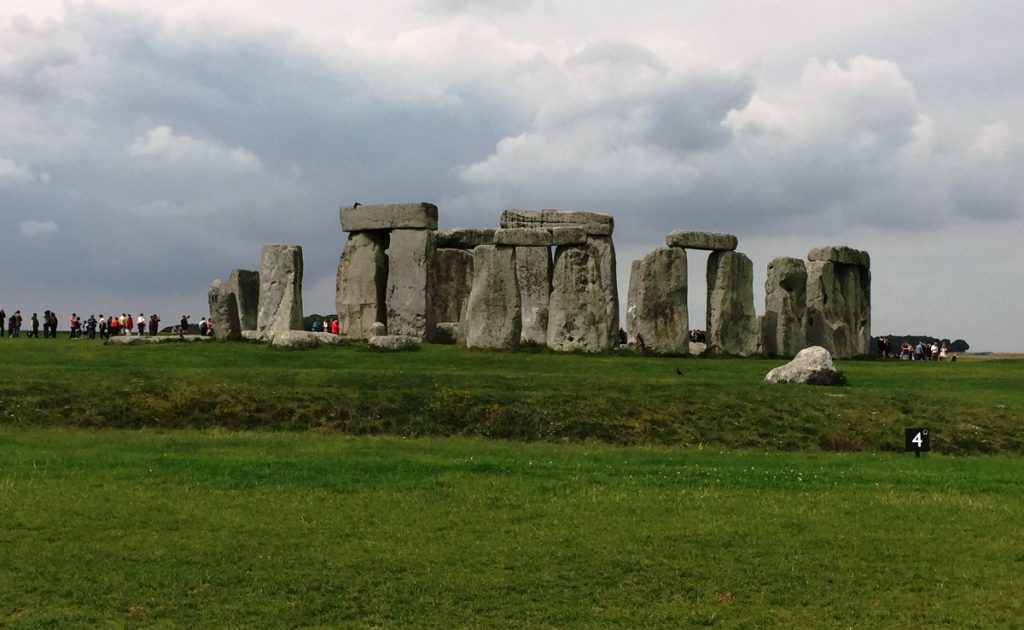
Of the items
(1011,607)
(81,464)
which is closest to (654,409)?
(81,464)

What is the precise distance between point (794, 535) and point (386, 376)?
1444cm

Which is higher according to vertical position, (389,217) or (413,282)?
(389,217)

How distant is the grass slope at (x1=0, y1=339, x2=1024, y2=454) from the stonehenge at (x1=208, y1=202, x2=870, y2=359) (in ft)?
22.5

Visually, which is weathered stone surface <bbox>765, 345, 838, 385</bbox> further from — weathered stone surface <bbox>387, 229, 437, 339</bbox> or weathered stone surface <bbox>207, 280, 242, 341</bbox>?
weathered stone surface <bbox>207, 280, 242, 341</bbox>

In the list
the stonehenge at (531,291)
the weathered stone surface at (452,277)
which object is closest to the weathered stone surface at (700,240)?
the stonehenge at (531,291)

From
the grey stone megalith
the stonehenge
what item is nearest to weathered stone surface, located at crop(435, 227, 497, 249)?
the stonehenge

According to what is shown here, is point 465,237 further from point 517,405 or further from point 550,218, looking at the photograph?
point 517,405

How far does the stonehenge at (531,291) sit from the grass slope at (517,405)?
6.85 m

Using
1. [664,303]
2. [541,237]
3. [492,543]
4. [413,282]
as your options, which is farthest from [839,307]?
[492,543]

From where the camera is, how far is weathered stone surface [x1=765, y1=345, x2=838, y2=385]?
28625 mm

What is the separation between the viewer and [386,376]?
87.9ft

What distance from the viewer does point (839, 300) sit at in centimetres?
4488

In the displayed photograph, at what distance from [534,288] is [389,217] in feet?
18.8

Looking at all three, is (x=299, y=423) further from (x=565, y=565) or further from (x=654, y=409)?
(x=565, y=565)
